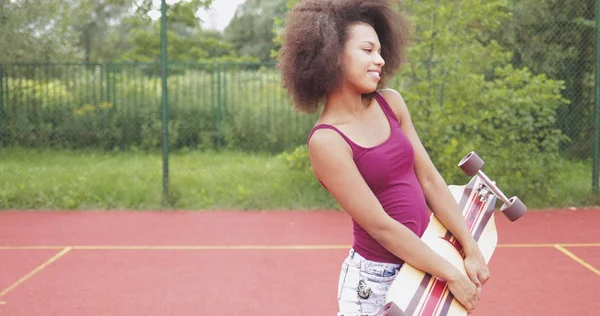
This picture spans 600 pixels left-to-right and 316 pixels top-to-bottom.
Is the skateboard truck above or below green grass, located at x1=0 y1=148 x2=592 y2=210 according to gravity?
above

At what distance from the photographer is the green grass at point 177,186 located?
324 inches

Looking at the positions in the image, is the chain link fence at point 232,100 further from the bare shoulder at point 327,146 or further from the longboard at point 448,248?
the bare shoulder at point 327,146

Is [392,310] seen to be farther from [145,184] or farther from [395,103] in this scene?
[145,184]

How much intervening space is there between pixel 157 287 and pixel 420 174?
3428mm

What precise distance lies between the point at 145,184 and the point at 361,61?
23.3 feet

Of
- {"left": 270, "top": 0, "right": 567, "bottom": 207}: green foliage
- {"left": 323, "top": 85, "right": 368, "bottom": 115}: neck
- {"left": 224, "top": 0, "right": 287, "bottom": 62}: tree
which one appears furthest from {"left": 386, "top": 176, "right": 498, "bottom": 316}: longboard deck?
{"left": 224, "top": 0, "right": 287, "bottom": 62}: tree

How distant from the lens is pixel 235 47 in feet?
96.2

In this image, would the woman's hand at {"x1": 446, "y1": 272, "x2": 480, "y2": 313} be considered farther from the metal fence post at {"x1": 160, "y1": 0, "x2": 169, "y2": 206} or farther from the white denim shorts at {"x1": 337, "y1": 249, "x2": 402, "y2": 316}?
the metal fence post at {"x1": 160, "y1": 0, "x2": 169, "y2": 206}

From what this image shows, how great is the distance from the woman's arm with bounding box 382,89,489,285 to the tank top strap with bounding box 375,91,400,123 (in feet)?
0.10

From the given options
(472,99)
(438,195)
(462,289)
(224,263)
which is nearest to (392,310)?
(462,289)

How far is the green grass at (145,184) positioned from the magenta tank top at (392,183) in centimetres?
606

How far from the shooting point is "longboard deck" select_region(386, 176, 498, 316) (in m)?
1.89

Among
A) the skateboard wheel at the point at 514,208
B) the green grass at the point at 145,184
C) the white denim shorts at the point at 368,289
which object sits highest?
the skateboard wheel at the point at 514,208

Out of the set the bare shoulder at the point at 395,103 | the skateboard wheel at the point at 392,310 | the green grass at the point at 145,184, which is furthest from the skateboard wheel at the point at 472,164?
the green grass at the point at 145,184
